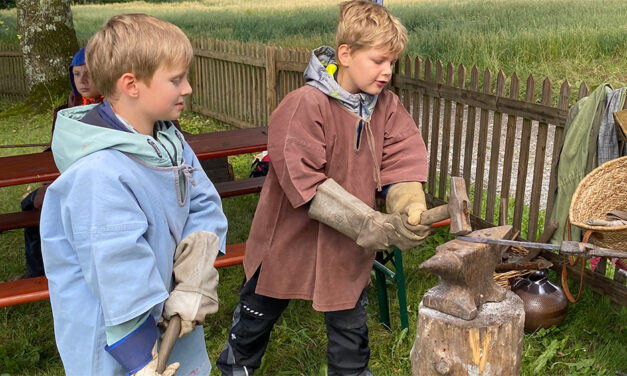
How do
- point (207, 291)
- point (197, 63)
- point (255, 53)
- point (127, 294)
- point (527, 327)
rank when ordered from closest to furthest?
point (127, 294) → point (207, 291) → point (527, 327) → point (255, 53) → point (197, 63)

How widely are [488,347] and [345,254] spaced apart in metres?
0.73

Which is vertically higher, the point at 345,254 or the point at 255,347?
the point at 345,254

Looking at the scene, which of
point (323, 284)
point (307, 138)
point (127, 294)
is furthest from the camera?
point (323, 284)

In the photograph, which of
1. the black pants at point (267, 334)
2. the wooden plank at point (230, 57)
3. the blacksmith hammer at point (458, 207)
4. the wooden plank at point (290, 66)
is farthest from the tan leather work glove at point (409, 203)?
the wooden plank at point (230, 57)

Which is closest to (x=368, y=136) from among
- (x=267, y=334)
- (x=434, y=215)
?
(x=434, y=215)

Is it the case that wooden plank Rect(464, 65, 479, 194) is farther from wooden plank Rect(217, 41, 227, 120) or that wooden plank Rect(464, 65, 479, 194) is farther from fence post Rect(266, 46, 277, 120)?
wooden plank Rect(217, 41, 227, 120)

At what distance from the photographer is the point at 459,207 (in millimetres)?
1923

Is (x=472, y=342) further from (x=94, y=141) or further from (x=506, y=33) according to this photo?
(x=506, y=33)

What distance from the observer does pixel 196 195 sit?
207 centimetres

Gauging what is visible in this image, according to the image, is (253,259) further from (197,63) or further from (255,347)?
(197,63)

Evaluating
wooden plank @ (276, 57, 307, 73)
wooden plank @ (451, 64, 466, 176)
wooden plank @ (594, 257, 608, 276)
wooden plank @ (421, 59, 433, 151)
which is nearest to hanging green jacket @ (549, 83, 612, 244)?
wooden plank @ (594, 257, 608, 276)

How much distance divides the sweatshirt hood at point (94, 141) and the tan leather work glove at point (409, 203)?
78 cm

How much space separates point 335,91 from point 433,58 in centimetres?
934

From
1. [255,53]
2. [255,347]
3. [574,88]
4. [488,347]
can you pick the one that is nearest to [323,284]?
[255,347]
